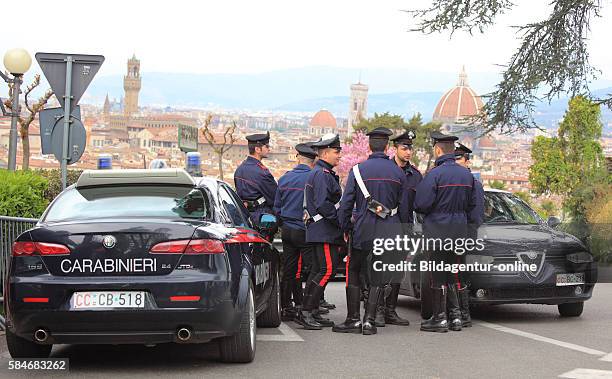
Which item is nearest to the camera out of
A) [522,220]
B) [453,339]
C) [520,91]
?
[453,339]

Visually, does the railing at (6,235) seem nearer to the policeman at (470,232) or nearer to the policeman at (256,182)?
the policeman at (256,182)

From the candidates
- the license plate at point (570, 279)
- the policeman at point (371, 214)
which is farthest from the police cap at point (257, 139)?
the license plate at point (570, 279)

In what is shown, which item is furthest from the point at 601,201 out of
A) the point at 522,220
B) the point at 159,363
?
the point at 159,363

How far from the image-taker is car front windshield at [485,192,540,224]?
12453mm

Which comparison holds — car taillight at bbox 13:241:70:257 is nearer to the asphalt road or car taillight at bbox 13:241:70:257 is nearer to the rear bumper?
the rear bumper

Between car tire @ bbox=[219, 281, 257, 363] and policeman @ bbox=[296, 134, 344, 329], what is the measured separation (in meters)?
2.42

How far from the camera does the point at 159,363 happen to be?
27.0 feet

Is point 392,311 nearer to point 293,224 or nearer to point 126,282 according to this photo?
point 293,224

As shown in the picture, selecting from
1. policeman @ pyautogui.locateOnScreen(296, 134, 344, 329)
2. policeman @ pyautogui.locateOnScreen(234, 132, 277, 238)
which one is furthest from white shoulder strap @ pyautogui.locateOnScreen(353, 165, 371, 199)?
policeman @ pyautogui.locateOnScreen(234, 132, 277, 238)

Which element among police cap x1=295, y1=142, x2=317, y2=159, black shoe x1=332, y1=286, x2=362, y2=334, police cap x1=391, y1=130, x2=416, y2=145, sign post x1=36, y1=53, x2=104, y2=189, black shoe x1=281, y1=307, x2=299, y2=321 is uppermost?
sign post x1=36, y1=53, x2=104, y2=189

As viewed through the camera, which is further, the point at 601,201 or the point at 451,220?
the point at 601,201

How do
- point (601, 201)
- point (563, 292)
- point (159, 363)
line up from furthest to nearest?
point (601, 201), point (563, 292), point (159, 363)

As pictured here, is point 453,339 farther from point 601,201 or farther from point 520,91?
point 601,201

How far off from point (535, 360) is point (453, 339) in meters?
1.43
